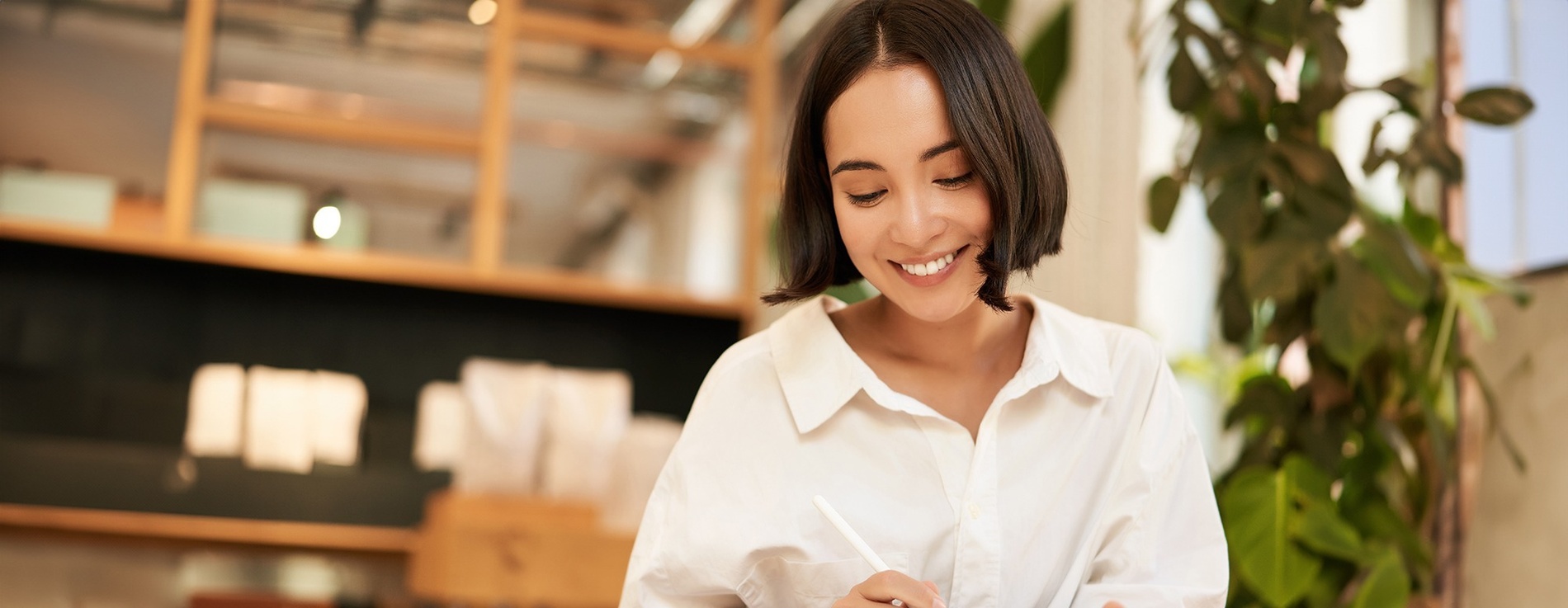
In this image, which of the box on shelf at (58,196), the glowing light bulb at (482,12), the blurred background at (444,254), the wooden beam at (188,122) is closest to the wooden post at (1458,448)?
the blurred background at (444,254)

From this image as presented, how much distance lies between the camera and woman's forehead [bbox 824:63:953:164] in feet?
3.36

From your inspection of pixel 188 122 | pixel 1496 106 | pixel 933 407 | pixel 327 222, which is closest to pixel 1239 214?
pixel 1496 106

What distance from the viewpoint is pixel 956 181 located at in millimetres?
1048

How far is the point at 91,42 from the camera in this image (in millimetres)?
4152

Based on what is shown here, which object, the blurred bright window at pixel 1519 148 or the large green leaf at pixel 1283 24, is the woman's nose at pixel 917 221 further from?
the blurred bright window at pixel 1519 148

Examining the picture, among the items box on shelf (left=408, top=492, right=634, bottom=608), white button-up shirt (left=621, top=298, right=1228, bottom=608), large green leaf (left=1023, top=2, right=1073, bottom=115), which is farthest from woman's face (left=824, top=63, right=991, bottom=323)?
box on shelf (left=408, top=492, right=634, bottom=608)

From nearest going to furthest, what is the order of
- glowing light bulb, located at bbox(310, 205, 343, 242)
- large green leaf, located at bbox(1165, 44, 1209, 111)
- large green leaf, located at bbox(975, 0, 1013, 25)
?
large green leaf, located at bbox(1165, 44, 1209, 111) → large green leaf, located at bbox(975, 0, 1013, 25) → glowing light bulb, located at bbox(310, 205, 343, 242)

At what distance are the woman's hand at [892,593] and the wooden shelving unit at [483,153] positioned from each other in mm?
3564

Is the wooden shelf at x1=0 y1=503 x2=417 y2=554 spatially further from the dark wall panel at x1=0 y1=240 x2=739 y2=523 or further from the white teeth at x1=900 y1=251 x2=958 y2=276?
the white teeth at x1=900 y1=251 x2=958 y2=276

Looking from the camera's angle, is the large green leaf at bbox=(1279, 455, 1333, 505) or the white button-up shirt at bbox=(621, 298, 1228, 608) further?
the large green leaf at bbox=(1279, 455, 1333, 505)

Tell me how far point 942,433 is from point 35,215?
12.5ft

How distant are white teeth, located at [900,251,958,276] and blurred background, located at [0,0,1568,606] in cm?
112

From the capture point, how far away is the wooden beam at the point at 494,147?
14.4 ft

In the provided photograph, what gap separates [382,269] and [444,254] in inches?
8.3
